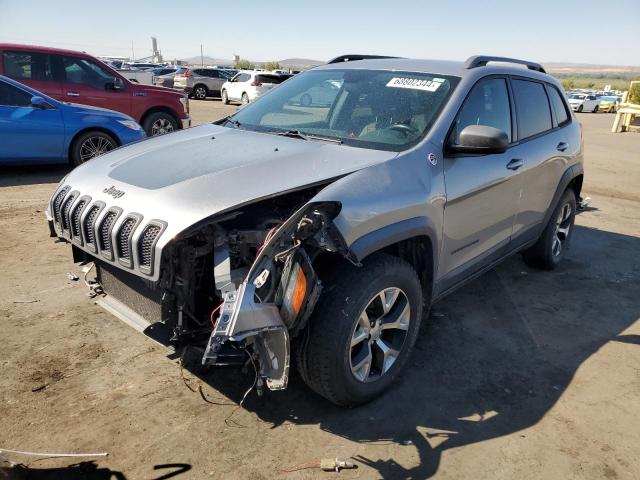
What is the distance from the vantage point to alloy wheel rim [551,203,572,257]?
5.14 metres

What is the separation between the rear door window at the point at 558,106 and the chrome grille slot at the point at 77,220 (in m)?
4.06

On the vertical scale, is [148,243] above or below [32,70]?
below

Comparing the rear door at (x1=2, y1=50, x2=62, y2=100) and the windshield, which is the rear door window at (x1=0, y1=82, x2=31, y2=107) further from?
the windshield

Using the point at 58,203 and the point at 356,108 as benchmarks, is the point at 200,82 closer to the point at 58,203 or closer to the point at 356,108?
the point at 356,108

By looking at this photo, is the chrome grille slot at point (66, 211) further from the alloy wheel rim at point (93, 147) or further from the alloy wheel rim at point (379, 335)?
the alloy wheel rim at point (93, 147)

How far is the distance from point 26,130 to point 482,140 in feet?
22.6

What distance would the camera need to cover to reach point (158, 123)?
1069cm

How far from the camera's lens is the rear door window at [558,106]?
15.8 ft

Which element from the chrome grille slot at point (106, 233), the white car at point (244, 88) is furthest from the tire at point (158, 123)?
the white car at point (244, 88)

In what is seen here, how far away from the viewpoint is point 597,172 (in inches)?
446

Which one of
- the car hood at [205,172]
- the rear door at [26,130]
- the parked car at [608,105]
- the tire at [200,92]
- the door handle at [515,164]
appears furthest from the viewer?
the parked car at [608,105]

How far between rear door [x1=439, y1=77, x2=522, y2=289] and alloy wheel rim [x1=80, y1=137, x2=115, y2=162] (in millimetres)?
6222

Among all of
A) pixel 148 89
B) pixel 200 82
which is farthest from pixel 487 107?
pixel 200 82

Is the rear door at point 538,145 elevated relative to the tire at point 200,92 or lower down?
lower down
